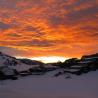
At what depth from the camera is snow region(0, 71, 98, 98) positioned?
2358 centimetres

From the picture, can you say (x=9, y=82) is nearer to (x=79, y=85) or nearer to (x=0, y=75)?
(x=0, y=75)

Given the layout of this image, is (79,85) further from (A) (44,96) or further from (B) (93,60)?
(B) (93,60)

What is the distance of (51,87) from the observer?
26844 mm

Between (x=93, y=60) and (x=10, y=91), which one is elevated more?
(x=93, y=60)

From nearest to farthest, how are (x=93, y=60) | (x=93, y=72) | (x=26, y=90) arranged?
(x=26, y=90), (x=93, y=72), (x=93, y=60)

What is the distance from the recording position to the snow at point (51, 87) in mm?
23578

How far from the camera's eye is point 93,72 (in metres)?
30.8

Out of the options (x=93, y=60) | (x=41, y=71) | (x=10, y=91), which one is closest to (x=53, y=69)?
(x=41, y=71)

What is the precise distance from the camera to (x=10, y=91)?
81.2 feet

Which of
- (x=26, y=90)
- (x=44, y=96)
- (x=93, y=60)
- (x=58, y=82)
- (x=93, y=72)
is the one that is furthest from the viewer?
(x=93, y=60)

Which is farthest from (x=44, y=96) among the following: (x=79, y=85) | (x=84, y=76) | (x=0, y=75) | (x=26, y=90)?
(x=0, y=75)

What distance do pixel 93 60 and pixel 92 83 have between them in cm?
665

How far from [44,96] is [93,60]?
11.7m

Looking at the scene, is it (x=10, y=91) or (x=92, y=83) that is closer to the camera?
(x=10, y=91)
